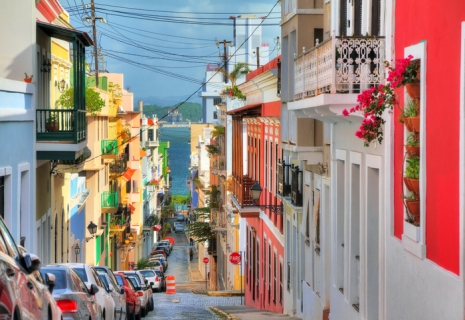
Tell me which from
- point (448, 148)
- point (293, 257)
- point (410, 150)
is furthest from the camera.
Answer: point (293, 257)

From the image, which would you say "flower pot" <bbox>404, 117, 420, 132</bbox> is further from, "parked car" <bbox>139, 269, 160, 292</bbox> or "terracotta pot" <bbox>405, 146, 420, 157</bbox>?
"parked car" <bbox>139, 269, 160, 292</bbox>

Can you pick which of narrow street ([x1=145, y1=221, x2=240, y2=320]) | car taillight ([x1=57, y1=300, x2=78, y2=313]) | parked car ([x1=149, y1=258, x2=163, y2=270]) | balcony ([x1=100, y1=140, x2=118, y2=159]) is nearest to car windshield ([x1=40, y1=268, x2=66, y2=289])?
car taillight ([x1=57, y1=300, x2=78, y2=313])

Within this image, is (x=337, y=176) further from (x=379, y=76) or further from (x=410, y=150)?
(x=410, y=150)

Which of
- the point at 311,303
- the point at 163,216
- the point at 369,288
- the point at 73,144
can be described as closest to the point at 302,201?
the point at 311,303

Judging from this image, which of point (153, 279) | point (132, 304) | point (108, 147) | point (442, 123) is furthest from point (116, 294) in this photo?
point (153, 279)

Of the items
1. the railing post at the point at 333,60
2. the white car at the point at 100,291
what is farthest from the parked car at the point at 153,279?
the railing post at the point at 333,60

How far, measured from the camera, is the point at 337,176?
51.5 feet

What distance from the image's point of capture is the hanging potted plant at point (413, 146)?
1031 cm

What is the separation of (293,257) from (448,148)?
1511cm

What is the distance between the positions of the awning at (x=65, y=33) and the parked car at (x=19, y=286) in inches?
437

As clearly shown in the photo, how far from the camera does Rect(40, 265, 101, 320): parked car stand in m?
12.0

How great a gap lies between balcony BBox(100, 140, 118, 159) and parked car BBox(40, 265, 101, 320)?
2842 centimetres

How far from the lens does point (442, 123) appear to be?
29.9 feet

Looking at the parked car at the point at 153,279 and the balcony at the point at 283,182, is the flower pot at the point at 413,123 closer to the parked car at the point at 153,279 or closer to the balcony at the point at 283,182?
the balcony at the point at 283,182
